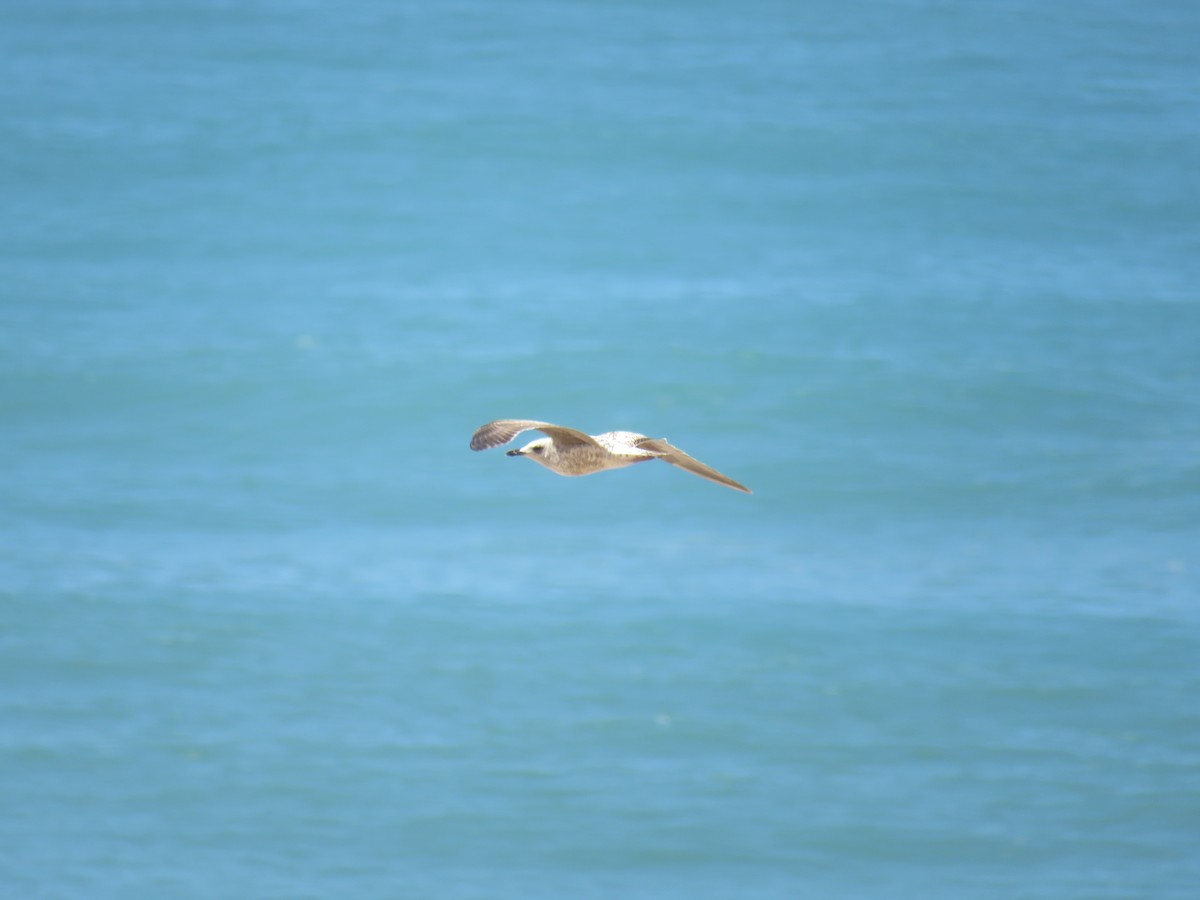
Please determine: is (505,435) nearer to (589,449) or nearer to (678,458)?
(589,449)

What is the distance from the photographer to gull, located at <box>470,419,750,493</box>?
477 cm

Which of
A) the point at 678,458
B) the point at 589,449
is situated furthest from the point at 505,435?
the point at 678,458

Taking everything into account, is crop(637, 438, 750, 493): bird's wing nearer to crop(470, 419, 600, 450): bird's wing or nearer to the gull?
the gull

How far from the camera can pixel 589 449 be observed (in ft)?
16.7

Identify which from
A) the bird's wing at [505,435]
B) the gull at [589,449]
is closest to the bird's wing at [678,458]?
the gull at [589,449]

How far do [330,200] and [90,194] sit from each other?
26.4ft

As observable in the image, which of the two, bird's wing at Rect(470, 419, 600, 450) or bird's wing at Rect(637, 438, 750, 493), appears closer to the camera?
bird's wing at Rect(470, 419, 600, 450)

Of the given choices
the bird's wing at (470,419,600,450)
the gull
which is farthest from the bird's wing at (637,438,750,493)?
the bird's wing at (470,419,600,450)

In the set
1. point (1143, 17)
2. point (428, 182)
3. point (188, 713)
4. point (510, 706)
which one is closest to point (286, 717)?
point (188, 713)

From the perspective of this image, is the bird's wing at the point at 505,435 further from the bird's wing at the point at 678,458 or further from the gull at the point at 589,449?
the bird's wing at the point at 678,458

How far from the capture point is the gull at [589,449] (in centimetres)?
477

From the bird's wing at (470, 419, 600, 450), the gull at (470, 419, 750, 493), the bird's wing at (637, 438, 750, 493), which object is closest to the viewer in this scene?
the bird's wing at (470, 419, 600, 450)

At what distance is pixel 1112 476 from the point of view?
4962cm

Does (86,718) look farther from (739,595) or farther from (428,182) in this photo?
(428,182)
